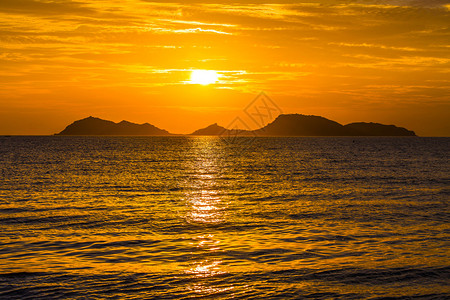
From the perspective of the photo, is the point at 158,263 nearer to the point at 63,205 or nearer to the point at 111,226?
the point at 111,226

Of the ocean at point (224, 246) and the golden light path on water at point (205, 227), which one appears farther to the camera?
the golden light path on water at point (205, 227)

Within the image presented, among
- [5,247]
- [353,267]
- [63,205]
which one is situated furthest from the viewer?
[63,205]

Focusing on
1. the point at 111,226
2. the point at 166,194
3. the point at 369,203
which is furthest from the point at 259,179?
the point at 111,226

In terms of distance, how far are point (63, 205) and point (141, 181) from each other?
886 inches

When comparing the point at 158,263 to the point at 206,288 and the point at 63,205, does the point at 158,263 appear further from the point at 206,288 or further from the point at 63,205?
the point at 63,205

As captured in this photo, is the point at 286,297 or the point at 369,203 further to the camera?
the point at 369,203

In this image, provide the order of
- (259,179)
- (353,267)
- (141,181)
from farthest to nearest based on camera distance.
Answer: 1. (259,179)
2. (141,181)
3. (353,267)

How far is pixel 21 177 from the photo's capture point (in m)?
63.2

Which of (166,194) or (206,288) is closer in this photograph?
(206,288)

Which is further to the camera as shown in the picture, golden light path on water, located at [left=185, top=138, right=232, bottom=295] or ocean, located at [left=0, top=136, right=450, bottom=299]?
golden light path on water, located at [left=185, top=138, right=232, bottom=295]

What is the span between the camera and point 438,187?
51.6 metres

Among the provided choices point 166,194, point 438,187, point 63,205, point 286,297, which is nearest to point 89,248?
point 286,297

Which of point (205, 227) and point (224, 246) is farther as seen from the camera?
point (205, 227)

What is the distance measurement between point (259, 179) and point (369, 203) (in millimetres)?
25574
